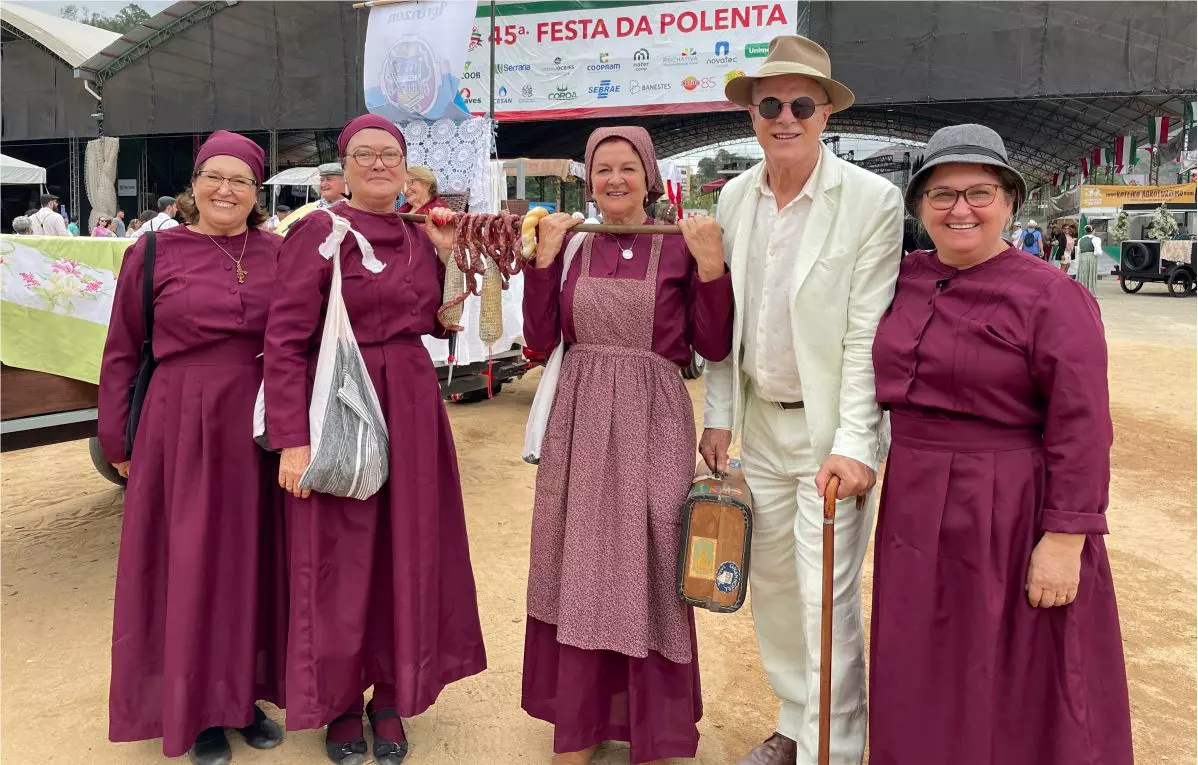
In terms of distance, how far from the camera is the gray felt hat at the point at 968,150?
1896 mm

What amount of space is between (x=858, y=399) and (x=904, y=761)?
3.00 ft

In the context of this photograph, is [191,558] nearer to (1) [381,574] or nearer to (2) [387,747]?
(1) [381,574]

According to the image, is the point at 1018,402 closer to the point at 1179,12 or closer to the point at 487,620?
the point at 487,620

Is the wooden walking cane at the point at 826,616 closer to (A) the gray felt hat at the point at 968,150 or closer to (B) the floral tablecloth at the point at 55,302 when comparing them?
(A) the gray felt hat at the point at 968,150

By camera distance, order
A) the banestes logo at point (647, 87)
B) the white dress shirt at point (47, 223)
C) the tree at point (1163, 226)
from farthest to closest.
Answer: the tree at point (1163, 226), the banestes logo at point (647, 87), the white dress shirt at point (47, 223)

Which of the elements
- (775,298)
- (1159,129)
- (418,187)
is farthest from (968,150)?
(1159,129)

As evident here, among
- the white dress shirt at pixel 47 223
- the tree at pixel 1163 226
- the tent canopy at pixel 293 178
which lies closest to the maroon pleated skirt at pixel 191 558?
the white dress shirt at pixel 47 223

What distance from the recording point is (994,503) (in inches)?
75.2

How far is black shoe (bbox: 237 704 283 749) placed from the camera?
277 centimetres

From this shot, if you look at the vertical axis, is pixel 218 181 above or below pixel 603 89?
below

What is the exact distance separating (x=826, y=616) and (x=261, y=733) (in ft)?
6.37

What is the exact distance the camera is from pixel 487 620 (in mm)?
3799

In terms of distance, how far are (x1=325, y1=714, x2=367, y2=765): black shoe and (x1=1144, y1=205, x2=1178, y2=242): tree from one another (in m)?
23.0

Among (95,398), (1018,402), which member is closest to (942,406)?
(1018,402)
